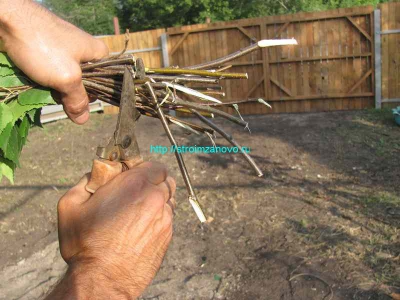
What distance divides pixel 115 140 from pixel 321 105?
10.2 meters

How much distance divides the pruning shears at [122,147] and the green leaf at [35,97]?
0.28m

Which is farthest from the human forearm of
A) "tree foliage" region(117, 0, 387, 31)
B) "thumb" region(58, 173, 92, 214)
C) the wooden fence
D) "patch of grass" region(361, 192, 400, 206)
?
"tree foliage" region(117, 0, 387, 31)

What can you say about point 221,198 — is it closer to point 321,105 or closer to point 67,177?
point 67,177

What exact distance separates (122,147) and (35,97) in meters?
0.39

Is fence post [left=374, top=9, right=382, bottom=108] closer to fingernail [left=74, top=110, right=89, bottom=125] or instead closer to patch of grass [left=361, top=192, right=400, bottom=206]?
patch of grass [left=361, top=192, right=400, bottom=206]

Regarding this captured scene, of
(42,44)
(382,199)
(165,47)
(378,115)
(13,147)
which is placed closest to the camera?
(42,44)

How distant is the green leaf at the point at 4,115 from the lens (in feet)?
5.31

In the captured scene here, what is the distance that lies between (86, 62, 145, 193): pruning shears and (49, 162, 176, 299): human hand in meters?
0.05

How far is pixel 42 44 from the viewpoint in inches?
59.6

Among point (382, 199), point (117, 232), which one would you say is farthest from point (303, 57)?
point (117, 232)

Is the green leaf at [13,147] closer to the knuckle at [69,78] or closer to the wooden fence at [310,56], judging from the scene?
the knuckle at [69,78]

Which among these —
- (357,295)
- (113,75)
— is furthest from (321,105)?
(113,75)

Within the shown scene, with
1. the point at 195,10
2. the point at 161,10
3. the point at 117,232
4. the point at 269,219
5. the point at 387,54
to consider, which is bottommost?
the point at 269,219

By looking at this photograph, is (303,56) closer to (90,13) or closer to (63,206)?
(63,206)
